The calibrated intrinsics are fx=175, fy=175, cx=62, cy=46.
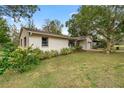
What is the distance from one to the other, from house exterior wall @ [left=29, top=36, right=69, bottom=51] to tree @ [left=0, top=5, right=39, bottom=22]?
232 centimetres

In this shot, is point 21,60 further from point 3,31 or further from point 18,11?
point 18,11

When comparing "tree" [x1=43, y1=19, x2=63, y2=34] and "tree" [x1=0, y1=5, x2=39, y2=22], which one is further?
"tree" [x1=43, y1=19, x2=63, y2=34]

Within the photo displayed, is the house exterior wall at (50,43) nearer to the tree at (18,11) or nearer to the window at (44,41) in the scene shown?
the window at (44,41)

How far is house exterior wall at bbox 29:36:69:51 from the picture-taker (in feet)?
51.2

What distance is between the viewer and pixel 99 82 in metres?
6.35

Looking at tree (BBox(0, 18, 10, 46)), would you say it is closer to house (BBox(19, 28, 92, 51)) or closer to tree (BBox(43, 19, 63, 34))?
house (BBox(19, 28, 92, 51))

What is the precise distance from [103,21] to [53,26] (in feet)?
55.8

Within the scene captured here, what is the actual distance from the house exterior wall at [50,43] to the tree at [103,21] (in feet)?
8.78

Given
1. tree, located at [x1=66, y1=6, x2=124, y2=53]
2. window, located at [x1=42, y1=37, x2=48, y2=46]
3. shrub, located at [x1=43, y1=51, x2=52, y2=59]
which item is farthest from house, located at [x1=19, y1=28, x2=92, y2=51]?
tree, located at [x1=66, y1=6, x2=124, y2=53]

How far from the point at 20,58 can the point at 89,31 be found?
488 inches

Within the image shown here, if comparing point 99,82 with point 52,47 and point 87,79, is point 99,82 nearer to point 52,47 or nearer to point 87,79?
point 87,79

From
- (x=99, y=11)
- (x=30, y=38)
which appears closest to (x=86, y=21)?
(x=99, y=11)

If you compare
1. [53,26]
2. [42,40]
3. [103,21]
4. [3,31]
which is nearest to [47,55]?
[42,40]

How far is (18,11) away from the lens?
13539 millimetres
